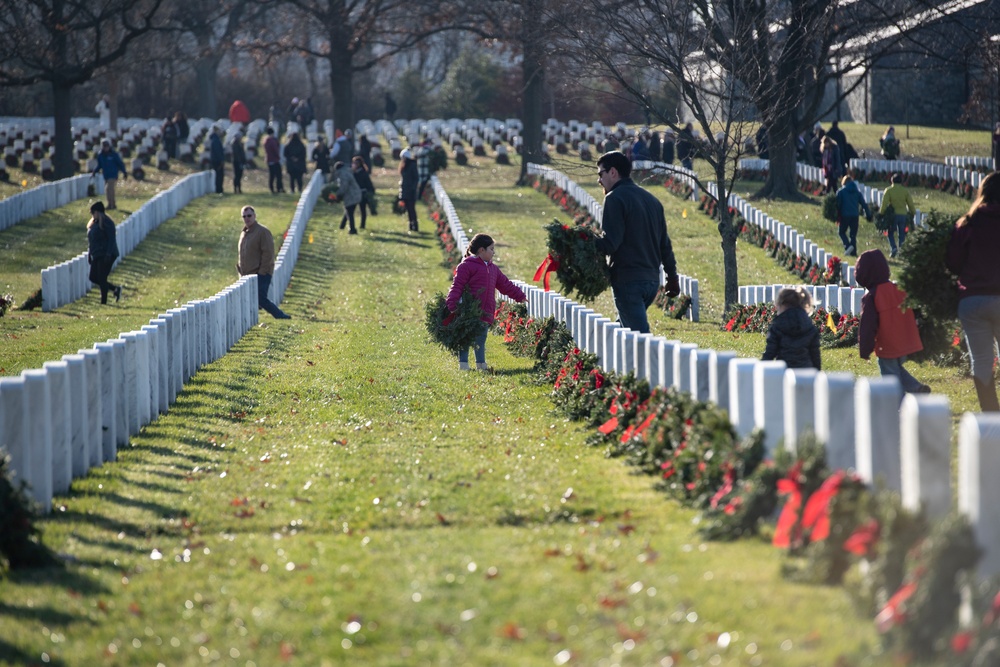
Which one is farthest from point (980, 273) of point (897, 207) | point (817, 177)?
point (817, 177)

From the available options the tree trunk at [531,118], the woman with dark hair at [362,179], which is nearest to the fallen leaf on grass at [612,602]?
the woman with dark hair at [362,179]

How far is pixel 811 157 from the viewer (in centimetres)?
4584

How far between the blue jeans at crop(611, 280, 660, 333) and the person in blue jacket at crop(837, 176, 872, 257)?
17511mm

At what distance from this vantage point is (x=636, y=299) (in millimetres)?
11062

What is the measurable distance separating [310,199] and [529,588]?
33.4 meters

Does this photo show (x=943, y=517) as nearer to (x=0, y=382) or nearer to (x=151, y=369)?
(x=0, y=382)

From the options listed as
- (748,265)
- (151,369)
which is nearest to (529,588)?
(151,369)

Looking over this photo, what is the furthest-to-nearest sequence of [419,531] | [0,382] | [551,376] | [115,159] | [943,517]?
[115,159], [551,376], [0,382], [419,531], [943,517]

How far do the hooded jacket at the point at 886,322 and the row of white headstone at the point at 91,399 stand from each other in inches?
229

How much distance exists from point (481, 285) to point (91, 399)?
5997mm

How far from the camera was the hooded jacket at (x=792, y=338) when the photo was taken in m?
9.93

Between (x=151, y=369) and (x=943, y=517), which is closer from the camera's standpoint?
(x=943, y=517)

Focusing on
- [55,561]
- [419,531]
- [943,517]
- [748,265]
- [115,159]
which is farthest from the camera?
[115,159]

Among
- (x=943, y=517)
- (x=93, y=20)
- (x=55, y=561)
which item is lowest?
(x=55, y=561)
